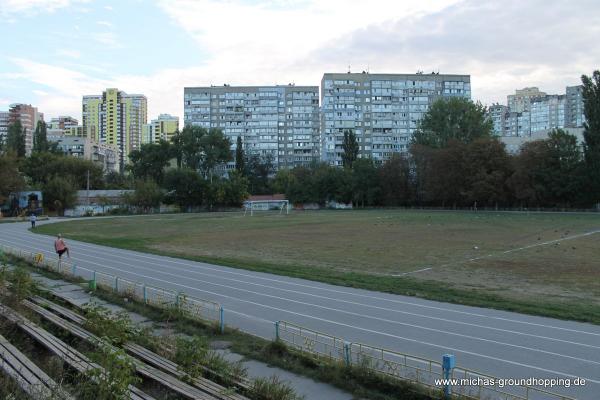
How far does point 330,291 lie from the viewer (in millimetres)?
18297

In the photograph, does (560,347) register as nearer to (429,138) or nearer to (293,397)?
(293,397)

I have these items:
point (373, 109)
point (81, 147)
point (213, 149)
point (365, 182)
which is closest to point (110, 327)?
point (365, 182)

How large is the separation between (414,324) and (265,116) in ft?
477

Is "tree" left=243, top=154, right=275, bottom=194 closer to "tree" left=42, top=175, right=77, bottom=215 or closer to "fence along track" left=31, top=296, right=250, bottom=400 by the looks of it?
"tree" left=42, top=175, right=77, bottom=215

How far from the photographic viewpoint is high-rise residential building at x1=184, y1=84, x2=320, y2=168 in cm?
15538

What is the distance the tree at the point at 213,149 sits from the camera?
11894 cm

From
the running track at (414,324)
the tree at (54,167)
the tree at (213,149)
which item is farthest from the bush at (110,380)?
the tree at (213,149)

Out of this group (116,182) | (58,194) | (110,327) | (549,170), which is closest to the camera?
(110,327)

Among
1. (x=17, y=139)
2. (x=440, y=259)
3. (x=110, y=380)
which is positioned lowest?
(x=440, y=259)

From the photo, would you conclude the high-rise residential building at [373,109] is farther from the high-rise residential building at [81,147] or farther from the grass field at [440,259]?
the grass field at [440,259]

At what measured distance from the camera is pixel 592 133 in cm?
7631

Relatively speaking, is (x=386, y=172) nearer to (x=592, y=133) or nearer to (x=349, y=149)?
(x=349, y=149)

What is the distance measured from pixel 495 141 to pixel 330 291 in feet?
261

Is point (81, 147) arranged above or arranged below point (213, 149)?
above
